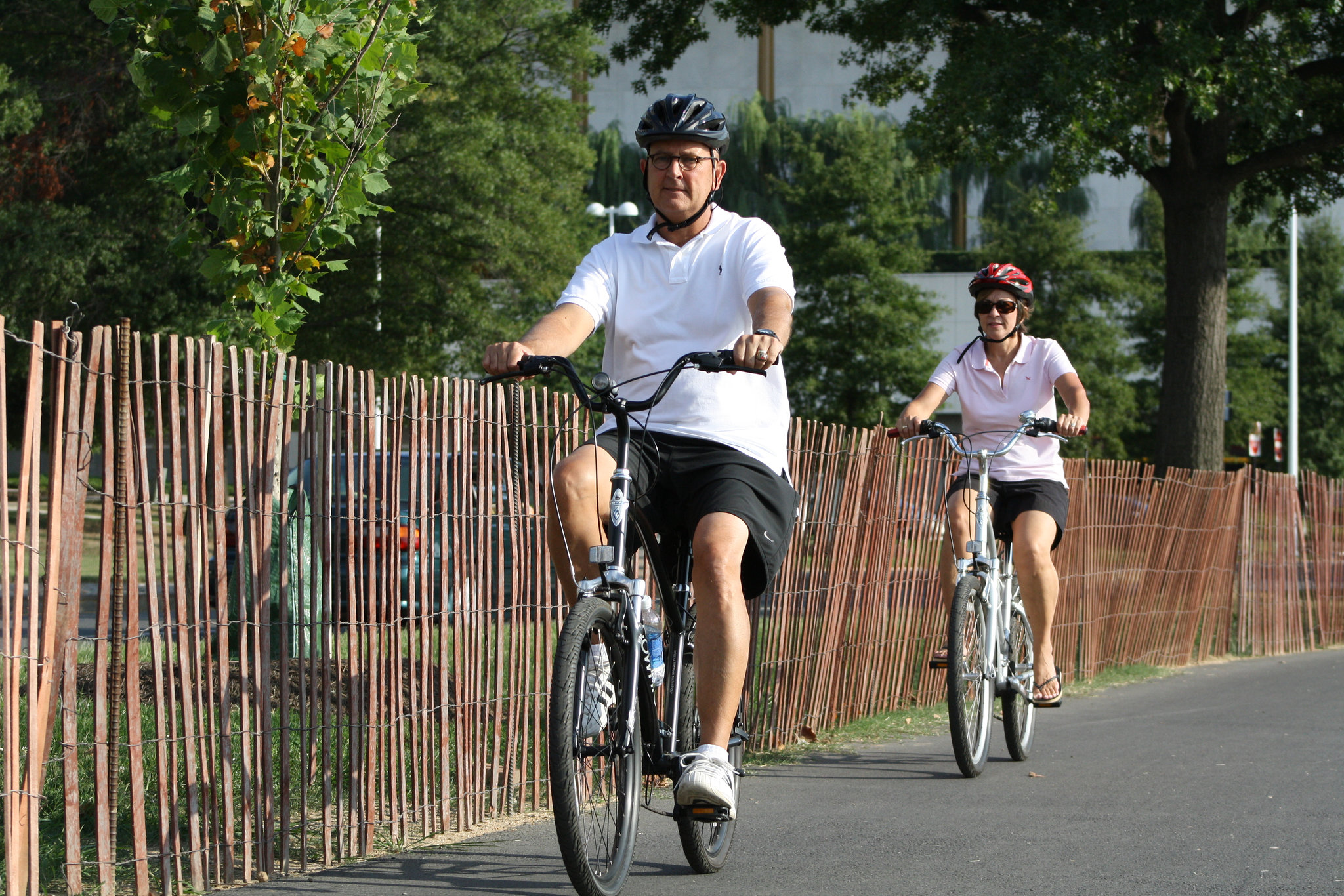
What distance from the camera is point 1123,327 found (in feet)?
122

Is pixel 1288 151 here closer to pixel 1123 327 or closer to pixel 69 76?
pixel 69 76


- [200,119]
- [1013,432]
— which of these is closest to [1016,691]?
[1013,432]

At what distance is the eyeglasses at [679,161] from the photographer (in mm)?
4086

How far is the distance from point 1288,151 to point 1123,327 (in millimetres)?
23667

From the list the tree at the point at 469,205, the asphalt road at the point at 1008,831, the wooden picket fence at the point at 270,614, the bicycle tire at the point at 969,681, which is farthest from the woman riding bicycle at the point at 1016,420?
the tree at the point at 469,205

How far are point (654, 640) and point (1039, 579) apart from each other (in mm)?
3259

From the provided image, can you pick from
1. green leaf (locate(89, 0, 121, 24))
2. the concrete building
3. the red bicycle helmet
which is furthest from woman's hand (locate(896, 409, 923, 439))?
the concrete building

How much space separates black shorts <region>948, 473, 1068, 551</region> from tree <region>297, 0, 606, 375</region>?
51.6 feet

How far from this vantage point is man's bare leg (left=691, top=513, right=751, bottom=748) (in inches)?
148

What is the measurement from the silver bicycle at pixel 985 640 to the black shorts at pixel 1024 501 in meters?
0.13

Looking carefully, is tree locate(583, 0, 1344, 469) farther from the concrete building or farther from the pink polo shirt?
the concrete building

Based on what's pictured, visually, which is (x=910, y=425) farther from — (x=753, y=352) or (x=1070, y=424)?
(x=753, y=352)

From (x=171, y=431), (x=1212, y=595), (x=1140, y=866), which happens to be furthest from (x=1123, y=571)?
(x=171, y=431)

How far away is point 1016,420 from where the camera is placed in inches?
267
